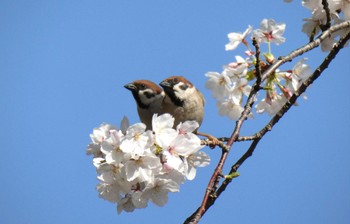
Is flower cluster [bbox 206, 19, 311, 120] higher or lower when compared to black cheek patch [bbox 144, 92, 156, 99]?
lower

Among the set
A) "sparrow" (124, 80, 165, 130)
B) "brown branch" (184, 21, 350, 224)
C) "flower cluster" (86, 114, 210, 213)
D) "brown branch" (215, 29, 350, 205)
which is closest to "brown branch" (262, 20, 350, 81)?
"brown branch" (184, 21, 350, 224)

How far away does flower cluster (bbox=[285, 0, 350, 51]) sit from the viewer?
3.26 metres

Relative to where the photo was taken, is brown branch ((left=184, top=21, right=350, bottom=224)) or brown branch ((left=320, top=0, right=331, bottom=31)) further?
brown branch ((left=320, top=0, right=331, bottom=31))

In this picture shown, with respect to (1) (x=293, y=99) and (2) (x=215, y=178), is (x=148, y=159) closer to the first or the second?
(2) (x=215, y=178)

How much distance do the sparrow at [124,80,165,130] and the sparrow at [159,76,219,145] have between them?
0.15 meters

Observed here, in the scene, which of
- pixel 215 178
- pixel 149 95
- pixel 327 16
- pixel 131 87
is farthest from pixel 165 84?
pixel 215 178

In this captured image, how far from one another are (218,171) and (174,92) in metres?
2.40

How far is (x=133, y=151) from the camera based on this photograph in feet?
8.48

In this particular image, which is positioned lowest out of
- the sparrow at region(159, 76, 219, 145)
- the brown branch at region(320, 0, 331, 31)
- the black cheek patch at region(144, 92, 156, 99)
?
the brown branch at region(320, 0, 331, 31)

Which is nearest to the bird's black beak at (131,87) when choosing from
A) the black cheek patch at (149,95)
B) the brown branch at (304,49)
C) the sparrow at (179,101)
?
the black cheek patch at (149,95)

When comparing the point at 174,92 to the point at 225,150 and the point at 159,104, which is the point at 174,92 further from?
the point at 225,150

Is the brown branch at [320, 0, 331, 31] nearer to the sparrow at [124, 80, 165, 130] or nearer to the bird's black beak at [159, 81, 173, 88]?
the bird's black beak at [159, 81, 173, 88]

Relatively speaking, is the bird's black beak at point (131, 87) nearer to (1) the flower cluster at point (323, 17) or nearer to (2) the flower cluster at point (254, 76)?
(2) the flower cluster at point (254, 76)

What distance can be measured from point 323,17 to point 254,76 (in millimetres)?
595
